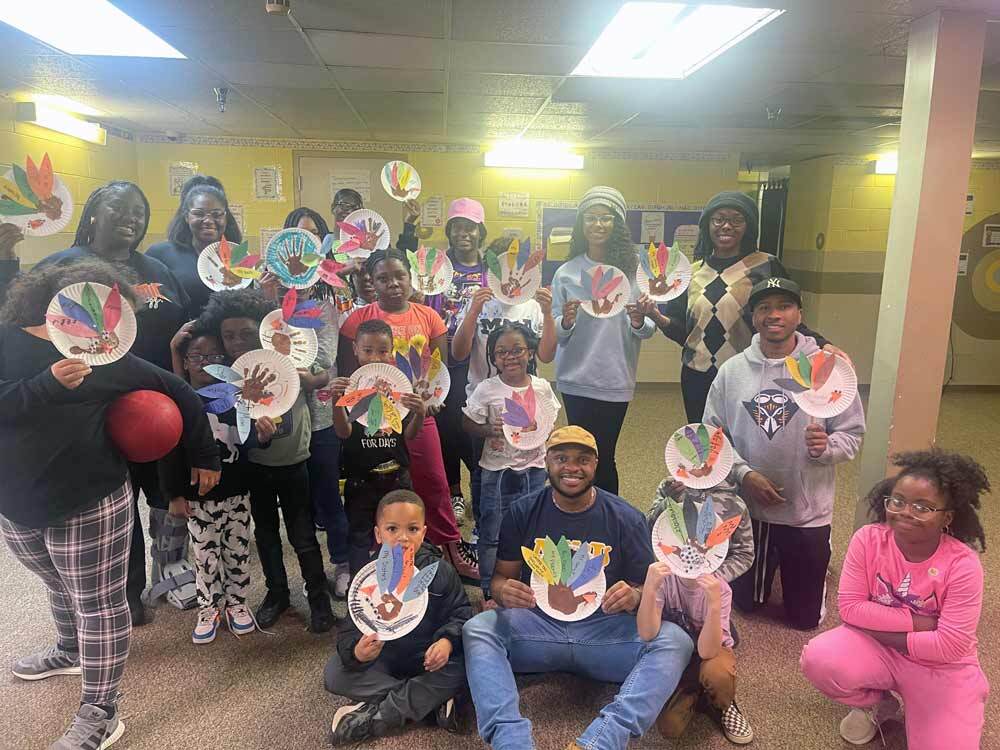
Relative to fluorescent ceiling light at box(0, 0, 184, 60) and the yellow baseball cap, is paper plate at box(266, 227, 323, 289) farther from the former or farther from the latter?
the yellow baseball cap

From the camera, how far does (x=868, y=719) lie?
5.94ft

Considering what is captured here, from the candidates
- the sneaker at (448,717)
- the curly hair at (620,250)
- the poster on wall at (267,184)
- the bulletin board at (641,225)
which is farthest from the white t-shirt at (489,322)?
the poster on wall at (267,184)

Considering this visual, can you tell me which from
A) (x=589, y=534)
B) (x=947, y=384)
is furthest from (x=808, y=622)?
(x=947, y=384)

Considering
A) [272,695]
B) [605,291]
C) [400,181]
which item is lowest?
[272,695]

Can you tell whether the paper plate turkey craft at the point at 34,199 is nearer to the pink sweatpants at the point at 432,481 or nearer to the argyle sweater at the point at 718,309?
the pink sweatpants at the point at 432,481

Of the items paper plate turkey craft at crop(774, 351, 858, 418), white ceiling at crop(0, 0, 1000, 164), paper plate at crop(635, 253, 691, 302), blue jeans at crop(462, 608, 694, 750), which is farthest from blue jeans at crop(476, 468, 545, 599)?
white ceiling at crop(0, 0, 1000, 164)

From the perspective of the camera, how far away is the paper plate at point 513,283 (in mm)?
2322

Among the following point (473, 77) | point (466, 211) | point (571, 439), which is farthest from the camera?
point (473, 77)

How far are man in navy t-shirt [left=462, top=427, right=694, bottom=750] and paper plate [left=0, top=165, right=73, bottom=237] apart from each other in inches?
62.8

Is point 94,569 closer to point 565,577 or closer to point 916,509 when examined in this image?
point 565,577

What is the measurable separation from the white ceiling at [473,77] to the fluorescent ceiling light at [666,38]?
2.7 inches

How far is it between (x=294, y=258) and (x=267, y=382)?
1.89 feet

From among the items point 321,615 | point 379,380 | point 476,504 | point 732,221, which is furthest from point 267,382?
point 732,221

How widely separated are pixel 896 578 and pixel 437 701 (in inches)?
50.5
